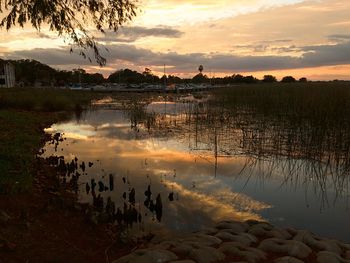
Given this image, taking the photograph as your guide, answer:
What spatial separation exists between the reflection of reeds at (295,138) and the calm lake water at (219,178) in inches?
2.2

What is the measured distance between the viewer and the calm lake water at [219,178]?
347 inches

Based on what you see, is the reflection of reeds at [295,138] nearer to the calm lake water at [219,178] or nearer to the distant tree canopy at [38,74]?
the calm lake water at [219,178]

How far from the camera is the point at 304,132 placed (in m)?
15.5

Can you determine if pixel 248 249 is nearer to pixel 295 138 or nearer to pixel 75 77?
pixel 295 138

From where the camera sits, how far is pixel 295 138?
49.3 ft

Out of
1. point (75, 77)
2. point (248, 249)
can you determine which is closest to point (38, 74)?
point (75, 77)

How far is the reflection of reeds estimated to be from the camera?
457 inches

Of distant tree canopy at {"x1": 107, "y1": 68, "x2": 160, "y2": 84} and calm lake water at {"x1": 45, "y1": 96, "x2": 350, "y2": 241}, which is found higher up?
distant tree canopy at {"x1": 107, "y1": 68, "x2": 160, "y2": 84}

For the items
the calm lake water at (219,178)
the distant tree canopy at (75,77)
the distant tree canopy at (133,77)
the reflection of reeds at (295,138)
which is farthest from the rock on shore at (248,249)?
the distant tree canopy at (133,77)

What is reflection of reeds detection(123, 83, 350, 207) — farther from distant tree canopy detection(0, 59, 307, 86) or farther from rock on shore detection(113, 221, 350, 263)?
distant tree canopy detection(0, 59, 307, 86)

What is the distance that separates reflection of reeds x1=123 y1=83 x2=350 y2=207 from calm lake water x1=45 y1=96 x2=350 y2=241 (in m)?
0.06

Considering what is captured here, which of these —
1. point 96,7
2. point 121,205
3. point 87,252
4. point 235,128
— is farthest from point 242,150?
point 87,252

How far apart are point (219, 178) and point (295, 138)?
4808mm

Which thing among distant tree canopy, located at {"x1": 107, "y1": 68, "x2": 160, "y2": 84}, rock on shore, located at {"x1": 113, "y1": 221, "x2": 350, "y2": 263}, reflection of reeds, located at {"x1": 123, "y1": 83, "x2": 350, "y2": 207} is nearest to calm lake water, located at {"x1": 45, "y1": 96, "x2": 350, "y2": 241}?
reflection of reeds, located at {"x1": 123, "y1": 83, "x2": 350, "y2": 207}
